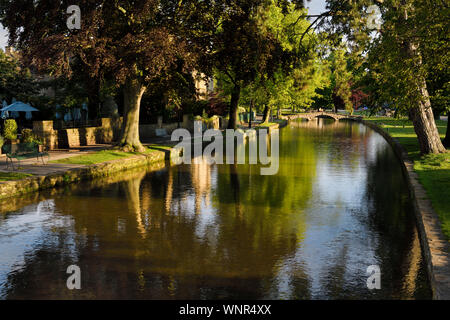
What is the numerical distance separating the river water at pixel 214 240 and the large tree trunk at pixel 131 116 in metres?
8.29

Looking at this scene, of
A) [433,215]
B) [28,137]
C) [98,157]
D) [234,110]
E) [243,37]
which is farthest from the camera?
[234,110]

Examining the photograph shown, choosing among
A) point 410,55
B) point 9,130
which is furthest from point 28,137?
point 410,55

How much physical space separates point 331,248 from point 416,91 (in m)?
7.66

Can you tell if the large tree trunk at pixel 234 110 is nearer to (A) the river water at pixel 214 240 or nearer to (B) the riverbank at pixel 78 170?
(B) the riverbank at pixel 78 170

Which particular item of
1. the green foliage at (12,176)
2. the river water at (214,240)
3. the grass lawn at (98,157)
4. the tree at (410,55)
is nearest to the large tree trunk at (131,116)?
the grass lawn at (98,157)

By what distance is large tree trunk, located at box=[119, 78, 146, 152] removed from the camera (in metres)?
25.8

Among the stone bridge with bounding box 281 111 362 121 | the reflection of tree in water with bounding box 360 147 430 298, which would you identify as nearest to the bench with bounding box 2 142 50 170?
the reflection of tree in water with bounding box 360 147 430 298

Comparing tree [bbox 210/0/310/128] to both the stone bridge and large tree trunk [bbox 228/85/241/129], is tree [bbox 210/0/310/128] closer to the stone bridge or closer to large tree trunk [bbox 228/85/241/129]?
large tree trunk [bbox 228/85/241/129]

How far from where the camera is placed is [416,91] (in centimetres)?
1520

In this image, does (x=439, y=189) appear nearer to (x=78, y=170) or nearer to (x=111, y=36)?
(x=78, y=170)

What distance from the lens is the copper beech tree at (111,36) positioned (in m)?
21.7

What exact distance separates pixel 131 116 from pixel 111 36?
405cm

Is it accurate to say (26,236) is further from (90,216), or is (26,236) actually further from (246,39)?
(246,39)

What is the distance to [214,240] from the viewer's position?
10.1 meters
